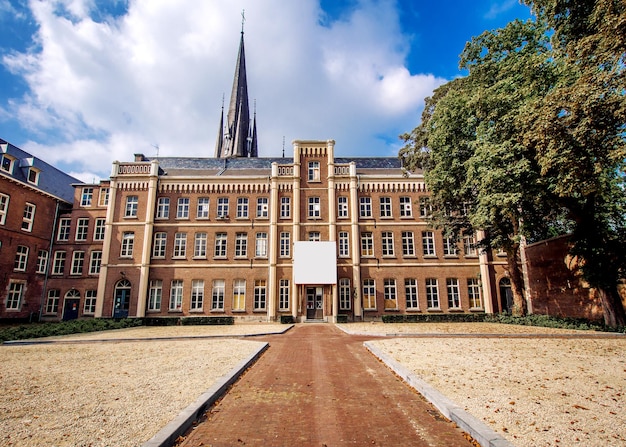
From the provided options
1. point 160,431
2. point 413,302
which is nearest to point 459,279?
point 413,302

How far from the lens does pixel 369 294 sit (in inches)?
1083

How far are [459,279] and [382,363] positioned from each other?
2021 centimetres

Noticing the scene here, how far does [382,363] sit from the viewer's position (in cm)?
1013

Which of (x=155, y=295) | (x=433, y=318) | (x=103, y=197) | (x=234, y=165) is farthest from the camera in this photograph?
(x=234, y=165)

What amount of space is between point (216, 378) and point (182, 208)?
23.7m

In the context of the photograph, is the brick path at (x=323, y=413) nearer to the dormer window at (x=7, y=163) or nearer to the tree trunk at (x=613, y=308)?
the tree trunk at (x=613, y=308)

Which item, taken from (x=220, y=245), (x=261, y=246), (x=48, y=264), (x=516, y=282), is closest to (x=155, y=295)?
(x=220, y=245)

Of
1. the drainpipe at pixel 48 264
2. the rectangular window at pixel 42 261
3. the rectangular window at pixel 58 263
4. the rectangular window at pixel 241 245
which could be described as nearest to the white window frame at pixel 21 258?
the rectangular window at pixel 42 261

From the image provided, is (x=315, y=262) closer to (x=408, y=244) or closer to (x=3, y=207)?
(x=408, y=244)

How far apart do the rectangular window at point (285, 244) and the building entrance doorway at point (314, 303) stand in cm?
324

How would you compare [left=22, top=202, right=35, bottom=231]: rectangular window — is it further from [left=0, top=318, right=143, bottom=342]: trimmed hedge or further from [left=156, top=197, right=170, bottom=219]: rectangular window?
[left=0, top=318, right=143, bottom=342]: trimmed hedge

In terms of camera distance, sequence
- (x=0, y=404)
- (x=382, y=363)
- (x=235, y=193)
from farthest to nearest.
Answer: (x=235, y=193) → (x=382, y=363) → (x=0, y=404)

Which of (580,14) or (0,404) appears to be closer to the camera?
(0,404)

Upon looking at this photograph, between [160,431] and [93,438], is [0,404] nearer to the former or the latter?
[93,438]
